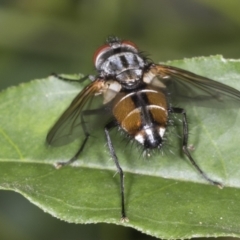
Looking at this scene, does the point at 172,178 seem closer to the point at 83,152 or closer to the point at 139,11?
the point at 83,152

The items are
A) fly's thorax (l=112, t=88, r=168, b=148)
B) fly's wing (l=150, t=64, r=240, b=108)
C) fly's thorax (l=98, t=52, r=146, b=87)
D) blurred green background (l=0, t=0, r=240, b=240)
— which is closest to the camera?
fly's thorax (l=112, t=88, r=168, b=148)

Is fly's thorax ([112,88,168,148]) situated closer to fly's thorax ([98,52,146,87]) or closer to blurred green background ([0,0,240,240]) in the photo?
fly's thorax ([98,52,146,87])

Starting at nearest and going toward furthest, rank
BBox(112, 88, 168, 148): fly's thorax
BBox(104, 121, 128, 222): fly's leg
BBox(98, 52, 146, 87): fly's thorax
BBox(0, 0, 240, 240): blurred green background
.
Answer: BBox(104, 121, 128, 222): fly's leg < BBox(112, 88, 168, 148): fly's thorax < BBox(98, 52, 146, 87): fly's thorax < BBox(0, 0, 240, 240): blurred green background

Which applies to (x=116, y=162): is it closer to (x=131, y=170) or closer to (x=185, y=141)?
(x=131, y=170)

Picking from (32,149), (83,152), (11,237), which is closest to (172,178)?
(83,152)

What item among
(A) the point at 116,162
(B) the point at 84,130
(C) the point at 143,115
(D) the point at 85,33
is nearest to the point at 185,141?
(C) the point at 143,115

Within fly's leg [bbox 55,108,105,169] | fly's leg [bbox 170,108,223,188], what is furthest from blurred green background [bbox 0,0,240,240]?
fly's leg [bbox 170,108,223,188]

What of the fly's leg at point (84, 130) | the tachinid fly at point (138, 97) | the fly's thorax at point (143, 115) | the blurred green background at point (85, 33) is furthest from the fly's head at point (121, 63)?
the blurred green background at point (85, 33)
